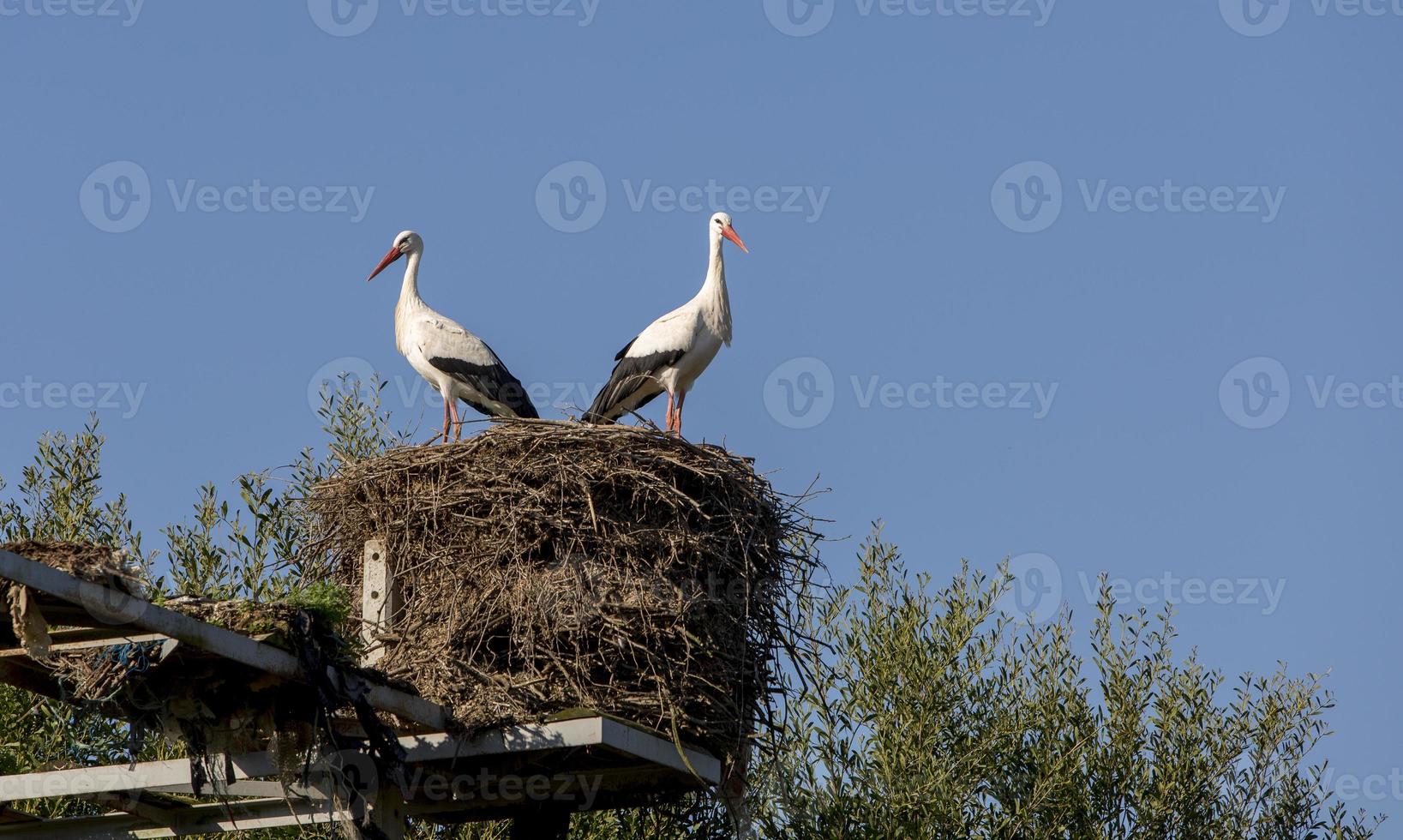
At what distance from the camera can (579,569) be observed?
31.2 feet

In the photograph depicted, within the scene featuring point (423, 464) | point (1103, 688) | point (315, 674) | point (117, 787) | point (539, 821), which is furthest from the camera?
point (1103, 688)

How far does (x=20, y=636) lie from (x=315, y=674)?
1.28m

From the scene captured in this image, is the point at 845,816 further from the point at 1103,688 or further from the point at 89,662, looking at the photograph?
the point at 89,662

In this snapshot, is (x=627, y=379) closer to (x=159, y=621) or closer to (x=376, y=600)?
(x=376, y=600)

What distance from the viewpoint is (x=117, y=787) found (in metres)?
8.08

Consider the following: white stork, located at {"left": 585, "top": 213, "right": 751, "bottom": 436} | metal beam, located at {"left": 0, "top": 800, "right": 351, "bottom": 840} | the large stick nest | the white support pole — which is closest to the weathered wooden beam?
metal beam, located at {"left": 0, "top": 800, "right": 351, "bottom": 840}

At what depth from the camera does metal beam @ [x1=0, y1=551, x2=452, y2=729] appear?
628cm

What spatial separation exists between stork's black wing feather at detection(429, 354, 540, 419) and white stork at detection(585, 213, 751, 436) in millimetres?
709

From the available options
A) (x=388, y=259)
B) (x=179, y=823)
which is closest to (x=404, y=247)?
(x=388, y=259)

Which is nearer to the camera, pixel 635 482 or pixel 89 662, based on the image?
pixel 89 662

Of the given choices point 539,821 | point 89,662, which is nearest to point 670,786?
point 539,821

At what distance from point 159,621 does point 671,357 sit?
280 inches

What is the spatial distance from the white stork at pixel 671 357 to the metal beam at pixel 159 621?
18.5ft

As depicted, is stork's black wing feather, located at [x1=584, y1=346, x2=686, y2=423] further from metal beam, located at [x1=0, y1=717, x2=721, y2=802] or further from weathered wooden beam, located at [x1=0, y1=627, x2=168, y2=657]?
weathered wooden beam, located at [x1=0, y1=627, x2=168, y2=657]
